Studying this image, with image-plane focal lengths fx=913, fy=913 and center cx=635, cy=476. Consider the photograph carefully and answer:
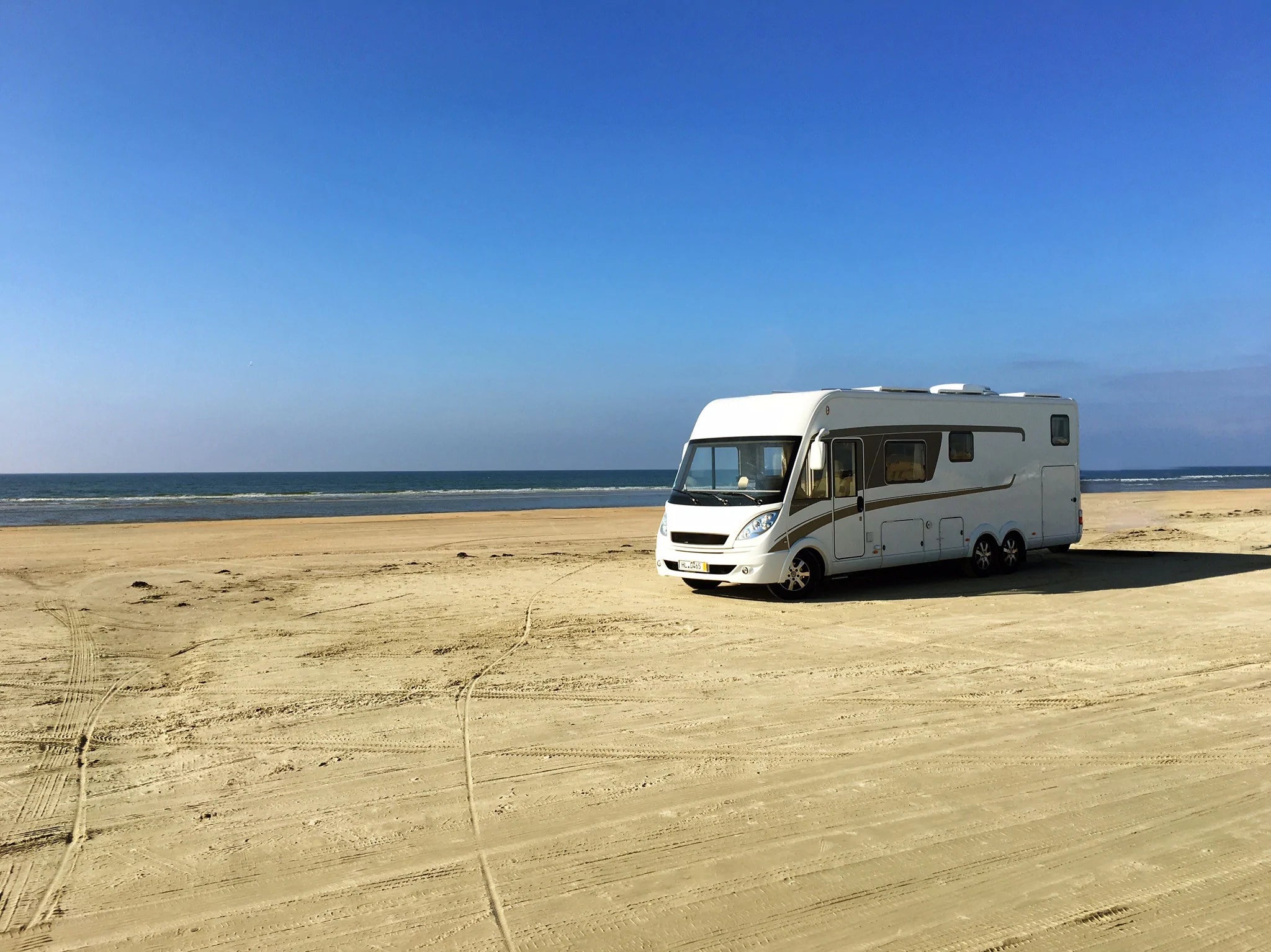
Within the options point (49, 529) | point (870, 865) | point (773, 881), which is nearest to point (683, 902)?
point (773, 881)

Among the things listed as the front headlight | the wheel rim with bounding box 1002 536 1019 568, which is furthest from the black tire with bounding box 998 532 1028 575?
the front headlight

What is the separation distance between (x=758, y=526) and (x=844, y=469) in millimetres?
1613

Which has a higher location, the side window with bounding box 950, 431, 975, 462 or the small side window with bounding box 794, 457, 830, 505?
the side window with bounding box 950, 431, 975, 462

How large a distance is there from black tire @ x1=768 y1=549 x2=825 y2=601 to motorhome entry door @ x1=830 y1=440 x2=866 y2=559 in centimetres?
33

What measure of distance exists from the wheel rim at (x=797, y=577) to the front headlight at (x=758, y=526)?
637mm

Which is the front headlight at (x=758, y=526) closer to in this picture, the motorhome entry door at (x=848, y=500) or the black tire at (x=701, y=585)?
the motorhome entry door at (x=848, y=500)

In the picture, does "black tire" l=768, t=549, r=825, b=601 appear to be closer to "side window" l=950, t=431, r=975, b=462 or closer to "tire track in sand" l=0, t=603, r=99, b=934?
"side window" l=950, t=431, r=975, b=462

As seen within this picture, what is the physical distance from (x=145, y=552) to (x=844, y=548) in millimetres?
14528

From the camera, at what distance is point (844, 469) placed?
12.5 m

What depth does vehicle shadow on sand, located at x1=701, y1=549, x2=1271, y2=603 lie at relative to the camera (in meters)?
12.8

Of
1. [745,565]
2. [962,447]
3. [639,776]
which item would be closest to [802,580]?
[745,565]

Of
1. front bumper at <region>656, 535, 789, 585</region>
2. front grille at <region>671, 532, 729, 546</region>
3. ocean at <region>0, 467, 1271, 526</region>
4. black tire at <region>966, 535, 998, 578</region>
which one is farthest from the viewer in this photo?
ocean at <region>0, 467, 1271, 526</region>

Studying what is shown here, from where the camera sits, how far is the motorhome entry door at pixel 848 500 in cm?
1234

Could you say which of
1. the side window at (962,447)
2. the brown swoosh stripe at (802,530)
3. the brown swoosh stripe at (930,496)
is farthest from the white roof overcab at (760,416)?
the side window at (962,447)
